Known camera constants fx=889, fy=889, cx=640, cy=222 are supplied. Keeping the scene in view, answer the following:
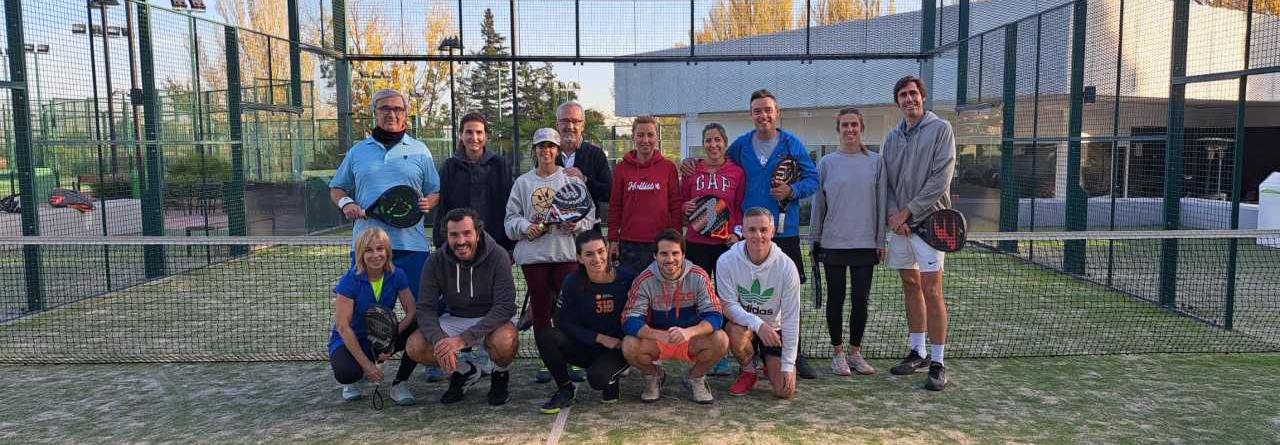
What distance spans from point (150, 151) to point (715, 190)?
7.04 m

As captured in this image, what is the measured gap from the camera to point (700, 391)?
182 inches

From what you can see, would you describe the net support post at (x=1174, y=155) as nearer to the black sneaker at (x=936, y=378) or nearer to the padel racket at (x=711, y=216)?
the black sneaker at (x=936, y=378)

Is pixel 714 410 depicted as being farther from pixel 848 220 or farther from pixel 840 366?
pixel 848 220

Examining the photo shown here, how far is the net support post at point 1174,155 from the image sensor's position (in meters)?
7.04

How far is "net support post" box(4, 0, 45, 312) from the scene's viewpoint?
291 inches

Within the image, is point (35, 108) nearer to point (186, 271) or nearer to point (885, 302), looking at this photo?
point (186, 271)

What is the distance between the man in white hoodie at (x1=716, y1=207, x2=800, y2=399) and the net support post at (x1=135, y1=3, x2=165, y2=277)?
7.00 metres

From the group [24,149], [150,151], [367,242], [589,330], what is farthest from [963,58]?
[24,149]

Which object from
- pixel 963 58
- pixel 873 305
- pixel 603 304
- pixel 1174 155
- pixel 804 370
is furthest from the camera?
pixel 963 58

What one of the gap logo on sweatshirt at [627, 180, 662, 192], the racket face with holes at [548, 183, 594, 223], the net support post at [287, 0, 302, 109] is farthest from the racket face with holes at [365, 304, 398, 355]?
the net support post at [287, 0, 302, 109]

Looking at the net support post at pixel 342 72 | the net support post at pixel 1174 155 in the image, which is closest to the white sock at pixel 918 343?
the net support post at pixel 1174 155

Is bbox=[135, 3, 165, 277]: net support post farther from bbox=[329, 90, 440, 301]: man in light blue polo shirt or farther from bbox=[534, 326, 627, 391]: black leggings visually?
bbox=[534, 326, 627, 391]: black leggings

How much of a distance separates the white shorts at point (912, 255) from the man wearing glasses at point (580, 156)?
5.39ft

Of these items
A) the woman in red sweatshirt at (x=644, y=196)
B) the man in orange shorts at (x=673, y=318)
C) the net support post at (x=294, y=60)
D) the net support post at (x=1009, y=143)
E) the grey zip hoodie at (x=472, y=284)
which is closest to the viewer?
the man in orange shorts at (x=673, y=318)
